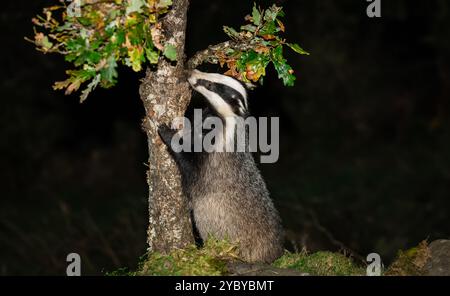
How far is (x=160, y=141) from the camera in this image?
6758mm

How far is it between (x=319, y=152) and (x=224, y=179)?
12.0 m

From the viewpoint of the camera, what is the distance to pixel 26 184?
58.6ft

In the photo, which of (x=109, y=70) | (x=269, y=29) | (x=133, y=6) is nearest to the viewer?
(x=133, y=6)

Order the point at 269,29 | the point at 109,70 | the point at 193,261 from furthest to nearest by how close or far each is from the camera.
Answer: the point at 269,29 → the point at 193,261 → the point at 109,70

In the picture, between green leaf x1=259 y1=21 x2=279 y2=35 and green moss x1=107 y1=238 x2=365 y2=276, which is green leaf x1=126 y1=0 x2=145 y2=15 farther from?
green moss x1=107 y1=238 x2=365 y2=276

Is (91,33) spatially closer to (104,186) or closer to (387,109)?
(104,186)

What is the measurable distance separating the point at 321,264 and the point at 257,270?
3.56 ft

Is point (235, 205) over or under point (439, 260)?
over

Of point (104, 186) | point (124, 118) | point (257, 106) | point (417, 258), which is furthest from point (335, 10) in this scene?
point (417, 258)

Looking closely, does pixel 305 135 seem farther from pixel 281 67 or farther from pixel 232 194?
pixel 281 67

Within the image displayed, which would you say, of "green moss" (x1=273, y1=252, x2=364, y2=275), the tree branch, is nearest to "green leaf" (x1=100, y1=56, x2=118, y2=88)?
the tree branch

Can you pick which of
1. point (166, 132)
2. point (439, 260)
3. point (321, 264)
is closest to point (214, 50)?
point (166, 132)

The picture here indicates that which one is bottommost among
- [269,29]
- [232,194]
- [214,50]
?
[232,194]

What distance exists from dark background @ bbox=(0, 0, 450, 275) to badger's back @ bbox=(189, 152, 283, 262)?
5490 millimetres
